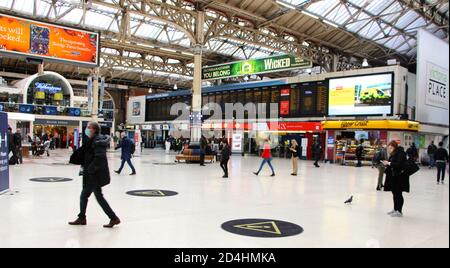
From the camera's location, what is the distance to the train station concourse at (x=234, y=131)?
16.8 ft

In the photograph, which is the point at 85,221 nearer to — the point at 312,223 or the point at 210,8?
the point at 312,223

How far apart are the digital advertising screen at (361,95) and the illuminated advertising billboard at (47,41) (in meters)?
15.0

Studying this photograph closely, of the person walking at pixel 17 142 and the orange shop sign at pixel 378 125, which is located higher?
the orange shop sign at pixel 378 125

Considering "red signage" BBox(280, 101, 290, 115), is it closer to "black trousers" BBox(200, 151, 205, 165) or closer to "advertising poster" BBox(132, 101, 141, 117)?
"black trousers" BBox(200, 151, 205, 165)

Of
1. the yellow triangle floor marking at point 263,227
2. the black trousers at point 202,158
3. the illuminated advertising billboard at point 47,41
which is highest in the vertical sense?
the illuminated advertising billboard at point 47,41

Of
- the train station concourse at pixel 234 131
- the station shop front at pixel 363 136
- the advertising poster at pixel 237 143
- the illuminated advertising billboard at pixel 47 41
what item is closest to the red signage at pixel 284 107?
the train station concourse at pixel 234 131

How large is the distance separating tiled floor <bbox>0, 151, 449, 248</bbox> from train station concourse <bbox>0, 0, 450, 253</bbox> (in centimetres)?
4

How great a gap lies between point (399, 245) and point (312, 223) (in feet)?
4.57

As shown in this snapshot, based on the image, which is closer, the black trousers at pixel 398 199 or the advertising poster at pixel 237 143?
the black trousers at pixel 398 199

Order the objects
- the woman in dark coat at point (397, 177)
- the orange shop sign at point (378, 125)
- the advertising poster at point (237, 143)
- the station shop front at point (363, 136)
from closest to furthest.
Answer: the woman in dark coat at point (397, 177), the orange shop sign at point (378, 125), the station shop front at point (363, 136), the advertising poster at point (237, 143)

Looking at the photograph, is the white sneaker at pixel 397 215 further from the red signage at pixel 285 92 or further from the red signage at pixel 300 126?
the red signage at pixel 285 92

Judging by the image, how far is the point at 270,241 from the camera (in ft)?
16.0

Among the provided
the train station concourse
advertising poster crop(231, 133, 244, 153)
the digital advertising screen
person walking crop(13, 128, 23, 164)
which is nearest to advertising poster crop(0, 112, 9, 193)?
the train station concourse

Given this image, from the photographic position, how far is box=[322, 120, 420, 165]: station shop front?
20375 mm
